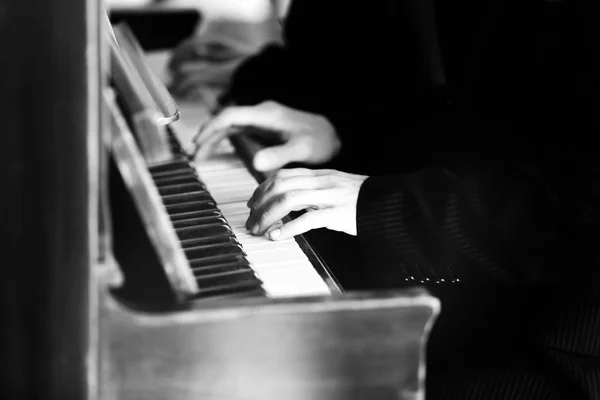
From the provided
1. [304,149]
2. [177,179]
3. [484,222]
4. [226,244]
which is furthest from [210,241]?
[304,149]

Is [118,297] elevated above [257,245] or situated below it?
above

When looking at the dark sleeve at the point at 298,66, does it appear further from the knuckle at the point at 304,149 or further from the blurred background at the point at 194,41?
the knuckle at the point at 304,149

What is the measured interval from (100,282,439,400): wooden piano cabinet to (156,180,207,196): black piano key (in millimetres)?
432

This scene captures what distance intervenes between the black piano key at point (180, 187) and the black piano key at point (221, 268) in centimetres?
25

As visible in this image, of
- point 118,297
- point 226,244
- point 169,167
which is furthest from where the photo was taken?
point 169,167

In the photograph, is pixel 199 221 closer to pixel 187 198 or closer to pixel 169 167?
pixel 187 198

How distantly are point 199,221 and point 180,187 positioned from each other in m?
0.13

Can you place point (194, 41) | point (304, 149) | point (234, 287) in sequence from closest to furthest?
point (234, 287), point (304, 149), point (194, 41)

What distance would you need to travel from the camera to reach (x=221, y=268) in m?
0.88

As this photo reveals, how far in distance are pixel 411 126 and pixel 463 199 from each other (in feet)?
Answer: 1.45

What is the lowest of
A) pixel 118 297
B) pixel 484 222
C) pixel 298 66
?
pixel 298 66

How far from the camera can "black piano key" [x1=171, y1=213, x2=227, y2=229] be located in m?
1.00

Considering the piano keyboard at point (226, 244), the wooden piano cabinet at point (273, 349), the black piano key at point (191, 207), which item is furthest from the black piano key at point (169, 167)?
the wooden piano cabinet at point (273, 349)

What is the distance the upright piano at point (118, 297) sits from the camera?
2.01 ft
